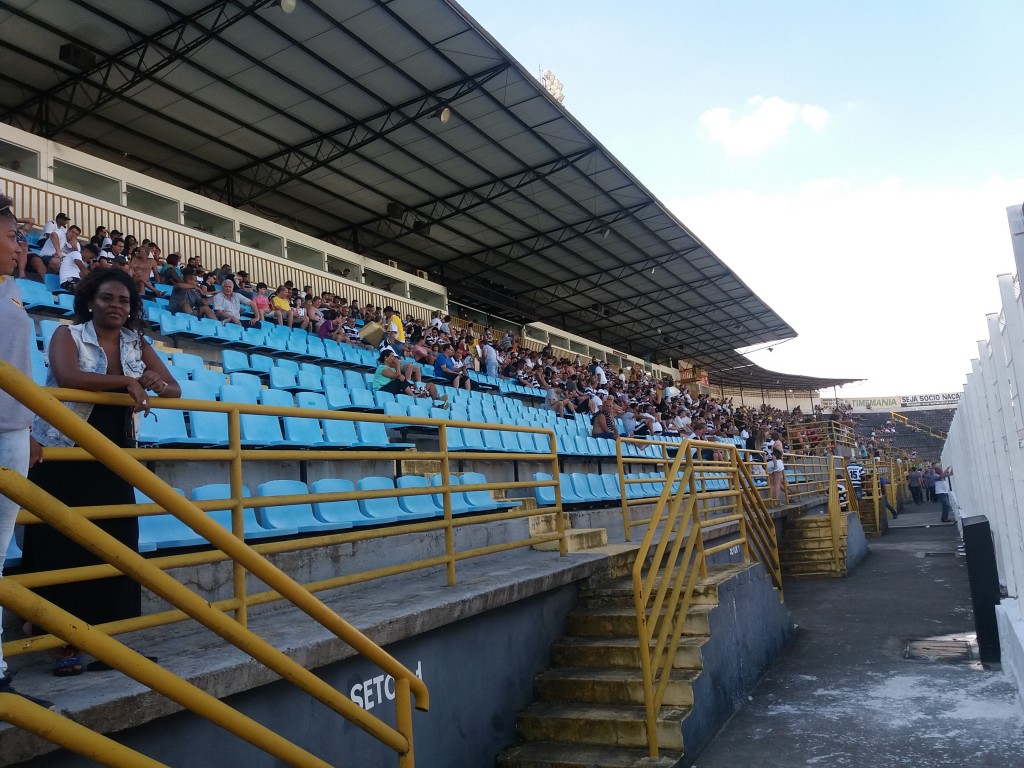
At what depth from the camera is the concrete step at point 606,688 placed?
4.65 m

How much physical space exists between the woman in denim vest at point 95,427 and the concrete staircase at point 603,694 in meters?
2.50

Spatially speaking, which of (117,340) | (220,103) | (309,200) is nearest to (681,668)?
(117,340)

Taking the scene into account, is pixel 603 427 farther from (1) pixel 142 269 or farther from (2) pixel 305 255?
(2) pixel 305 255

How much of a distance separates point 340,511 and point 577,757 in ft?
7.41

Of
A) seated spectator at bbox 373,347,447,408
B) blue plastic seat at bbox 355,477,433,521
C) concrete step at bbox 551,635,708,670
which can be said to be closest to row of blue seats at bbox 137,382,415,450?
blue plastic seat at bbox 355,477,433,521

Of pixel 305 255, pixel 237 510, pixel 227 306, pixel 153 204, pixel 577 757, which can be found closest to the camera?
pixel 237 510

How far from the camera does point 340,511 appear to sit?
535cm

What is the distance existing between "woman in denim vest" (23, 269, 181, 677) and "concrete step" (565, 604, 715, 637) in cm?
316

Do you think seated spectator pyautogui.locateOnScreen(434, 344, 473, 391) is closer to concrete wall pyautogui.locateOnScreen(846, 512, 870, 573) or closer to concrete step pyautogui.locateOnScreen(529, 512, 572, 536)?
concrete step pyautogui.locateOnScreen(529, 512, 572, 536)

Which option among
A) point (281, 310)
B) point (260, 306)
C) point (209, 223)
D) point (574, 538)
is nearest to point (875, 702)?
point (574, 538)

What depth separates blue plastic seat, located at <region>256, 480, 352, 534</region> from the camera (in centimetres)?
454

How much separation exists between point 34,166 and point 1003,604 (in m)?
16.0

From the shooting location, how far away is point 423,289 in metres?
24.6

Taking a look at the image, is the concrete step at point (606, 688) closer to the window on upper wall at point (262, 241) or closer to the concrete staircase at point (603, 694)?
the concrete staircase at point (603, 694)
